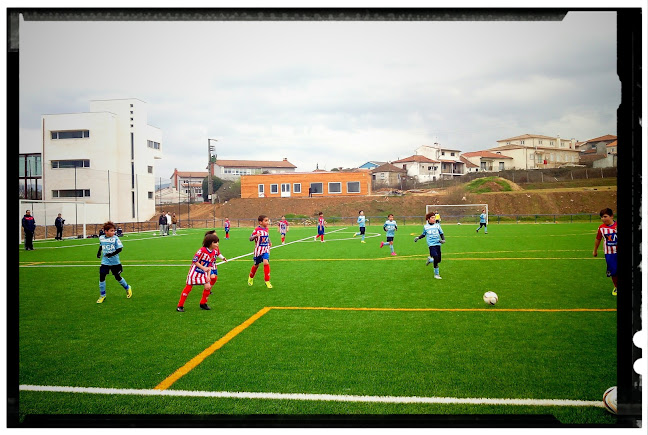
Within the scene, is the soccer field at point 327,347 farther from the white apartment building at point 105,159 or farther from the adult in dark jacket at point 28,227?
the white apartment building at point 105,159

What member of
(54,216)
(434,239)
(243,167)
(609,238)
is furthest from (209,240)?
(243,167)

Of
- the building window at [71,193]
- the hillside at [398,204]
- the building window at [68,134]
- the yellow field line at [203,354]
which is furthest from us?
the hillside at [398,204]

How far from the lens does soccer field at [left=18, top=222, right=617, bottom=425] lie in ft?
12.5

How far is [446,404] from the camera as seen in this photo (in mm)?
3682

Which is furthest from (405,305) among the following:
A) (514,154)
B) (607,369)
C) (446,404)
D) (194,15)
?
(514,154)

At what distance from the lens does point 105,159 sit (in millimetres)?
30453

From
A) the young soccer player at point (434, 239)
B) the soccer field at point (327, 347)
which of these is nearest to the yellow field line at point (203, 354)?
the soccer field at point (327, 347)

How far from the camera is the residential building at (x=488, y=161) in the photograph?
5560cm

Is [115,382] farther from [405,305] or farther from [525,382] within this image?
[405,305]

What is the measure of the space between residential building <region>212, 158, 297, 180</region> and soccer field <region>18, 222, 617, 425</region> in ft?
191

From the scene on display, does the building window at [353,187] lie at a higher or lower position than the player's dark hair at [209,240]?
higher

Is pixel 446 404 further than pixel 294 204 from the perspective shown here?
No

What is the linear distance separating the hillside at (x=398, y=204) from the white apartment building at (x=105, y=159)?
24.9 ft

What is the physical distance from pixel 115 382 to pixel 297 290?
5.21 meters
